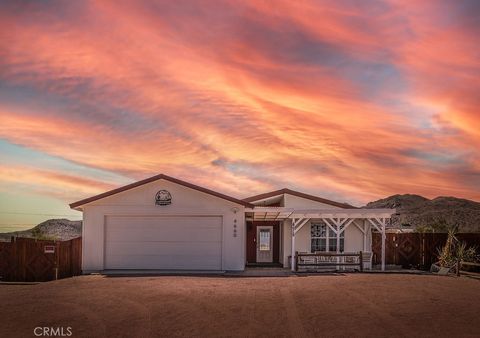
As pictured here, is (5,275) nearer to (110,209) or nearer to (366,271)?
(110,209)

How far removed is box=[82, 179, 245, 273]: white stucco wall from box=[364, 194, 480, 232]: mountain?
66.8 m

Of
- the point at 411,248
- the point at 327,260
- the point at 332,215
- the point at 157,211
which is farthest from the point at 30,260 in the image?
the point at 411,248

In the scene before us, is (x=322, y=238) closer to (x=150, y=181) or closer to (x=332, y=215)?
(x=332, y=215)

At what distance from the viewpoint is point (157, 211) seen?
1076 inches

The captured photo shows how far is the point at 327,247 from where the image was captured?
29.7m

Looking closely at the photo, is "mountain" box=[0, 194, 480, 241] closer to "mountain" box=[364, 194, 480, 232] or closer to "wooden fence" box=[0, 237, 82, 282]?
"mountain" box=[364, 194, 480, 232]

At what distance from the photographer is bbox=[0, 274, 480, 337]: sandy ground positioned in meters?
12.4

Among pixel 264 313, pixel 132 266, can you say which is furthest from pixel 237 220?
pixel 264 313

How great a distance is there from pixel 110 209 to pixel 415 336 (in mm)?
18479

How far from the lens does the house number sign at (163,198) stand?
27.3 m

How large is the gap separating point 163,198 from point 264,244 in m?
8.07

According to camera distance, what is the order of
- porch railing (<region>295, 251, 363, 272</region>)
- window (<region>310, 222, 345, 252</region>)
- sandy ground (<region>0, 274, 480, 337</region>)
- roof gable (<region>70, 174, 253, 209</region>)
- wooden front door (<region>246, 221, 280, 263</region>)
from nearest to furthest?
sandy ground (<region>0, 274, 480, 337</region>) < porch railing (<region>295, 251, 363, 272</region>) < roof gable (<region>70, 174, 253, 209</region>) < window (<region>310, 222, 345, 252</region>) < wooden front door (<region>246, 221, 280, 263</region>)

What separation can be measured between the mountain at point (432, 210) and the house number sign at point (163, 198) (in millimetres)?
68125

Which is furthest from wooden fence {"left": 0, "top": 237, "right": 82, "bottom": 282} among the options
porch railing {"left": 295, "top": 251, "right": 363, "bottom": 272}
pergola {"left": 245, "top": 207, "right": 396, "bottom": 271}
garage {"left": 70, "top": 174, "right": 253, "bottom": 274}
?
porch railing {"left": 295, "top": 251, "right": 363, "bottom": 272}
